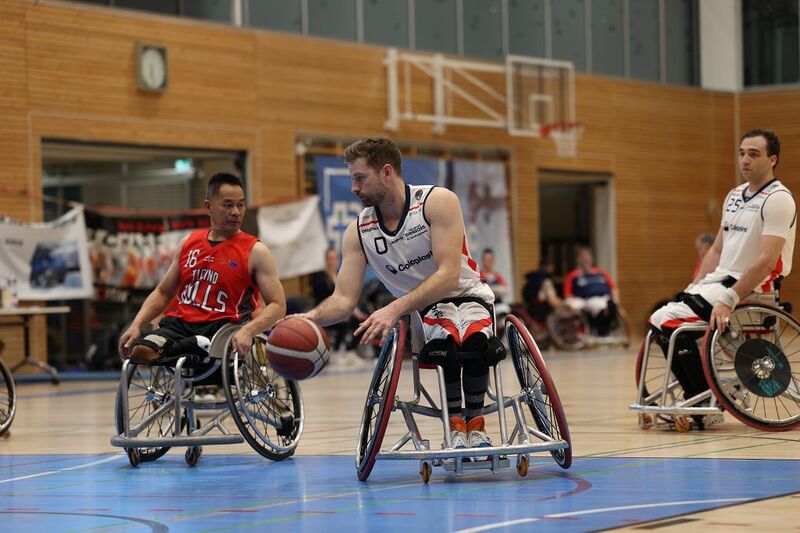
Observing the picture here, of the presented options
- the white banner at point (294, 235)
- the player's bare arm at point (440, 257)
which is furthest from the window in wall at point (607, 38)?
the player's bare arm at point (440, 257)

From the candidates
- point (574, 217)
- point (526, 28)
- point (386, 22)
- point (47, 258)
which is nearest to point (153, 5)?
point (47, 258)

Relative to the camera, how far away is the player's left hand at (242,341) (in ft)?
22.4

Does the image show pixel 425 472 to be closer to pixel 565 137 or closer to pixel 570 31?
pixel 565 137

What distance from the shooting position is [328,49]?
18.4 m

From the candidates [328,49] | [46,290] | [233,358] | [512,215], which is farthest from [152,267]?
[233,358]

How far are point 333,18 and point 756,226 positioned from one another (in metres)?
11.7

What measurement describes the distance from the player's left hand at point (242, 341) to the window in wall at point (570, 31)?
51.1ft

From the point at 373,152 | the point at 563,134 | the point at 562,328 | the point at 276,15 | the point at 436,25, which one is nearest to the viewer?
the point at 373,152

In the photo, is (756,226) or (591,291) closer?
(756,226)

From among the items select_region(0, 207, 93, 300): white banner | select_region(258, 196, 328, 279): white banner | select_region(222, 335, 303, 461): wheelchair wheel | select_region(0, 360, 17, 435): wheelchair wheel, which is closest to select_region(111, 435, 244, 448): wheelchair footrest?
select_region(222, 335, 303, 461): wheelchair wheel

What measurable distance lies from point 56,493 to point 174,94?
11207mm

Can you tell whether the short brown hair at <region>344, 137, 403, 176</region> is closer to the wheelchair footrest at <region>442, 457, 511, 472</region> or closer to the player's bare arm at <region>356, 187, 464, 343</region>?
the player's bare arm at <region>356, 187, 464, 343</region>

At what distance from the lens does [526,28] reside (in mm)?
21328

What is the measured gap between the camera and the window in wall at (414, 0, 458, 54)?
19.8 metres
